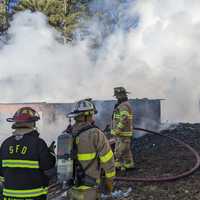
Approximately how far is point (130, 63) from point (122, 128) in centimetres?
815

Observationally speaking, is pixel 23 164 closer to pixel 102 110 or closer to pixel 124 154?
pixel 124 154

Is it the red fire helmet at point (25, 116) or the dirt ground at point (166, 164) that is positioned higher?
the red fire helmet at point (25, 116)

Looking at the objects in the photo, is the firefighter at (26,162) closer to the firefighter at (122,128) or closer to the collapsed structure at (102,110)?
the firefighter at (122,128)

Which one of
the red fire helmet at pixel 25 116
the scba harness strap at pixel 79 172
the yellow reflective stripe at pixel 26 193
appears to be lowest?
the yellow reflective stripe at pixel 26 193

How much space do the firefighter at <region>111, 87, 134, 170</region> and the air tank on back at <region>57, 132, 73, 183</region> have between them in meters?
3.66

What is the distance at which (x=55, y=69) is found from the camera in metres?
15.1

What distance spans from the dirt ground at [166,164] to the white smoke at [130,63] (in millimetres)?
3308

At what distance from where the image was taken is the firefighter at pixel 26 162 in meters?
3.65

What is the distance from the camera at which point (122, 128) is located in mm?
7719

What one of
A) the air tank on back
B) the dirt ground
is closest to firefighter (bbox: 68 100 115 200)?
the air tank on back

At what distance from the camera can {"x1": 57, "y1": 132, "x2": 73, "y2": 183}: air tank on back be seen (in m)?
3.94

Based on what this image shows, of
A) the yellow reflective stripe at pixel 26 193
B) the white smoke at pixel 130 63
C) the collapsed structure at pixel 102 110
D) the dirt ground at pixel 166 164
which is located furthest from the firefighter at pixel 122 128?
the white smoke at pixel 130 63

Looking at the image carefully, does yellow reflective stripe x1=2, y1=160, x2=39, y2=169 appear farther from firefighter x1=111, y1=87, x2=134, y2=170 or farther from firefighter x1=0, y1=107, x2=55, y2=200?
firefighter x1=111, y1=87, x2=134, y2=170

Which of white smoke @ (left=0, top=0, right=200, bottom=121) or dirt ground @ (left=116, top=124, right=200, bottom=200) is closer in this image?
dirt ground @ (left=116, top=124, right=200, bottom=200)
